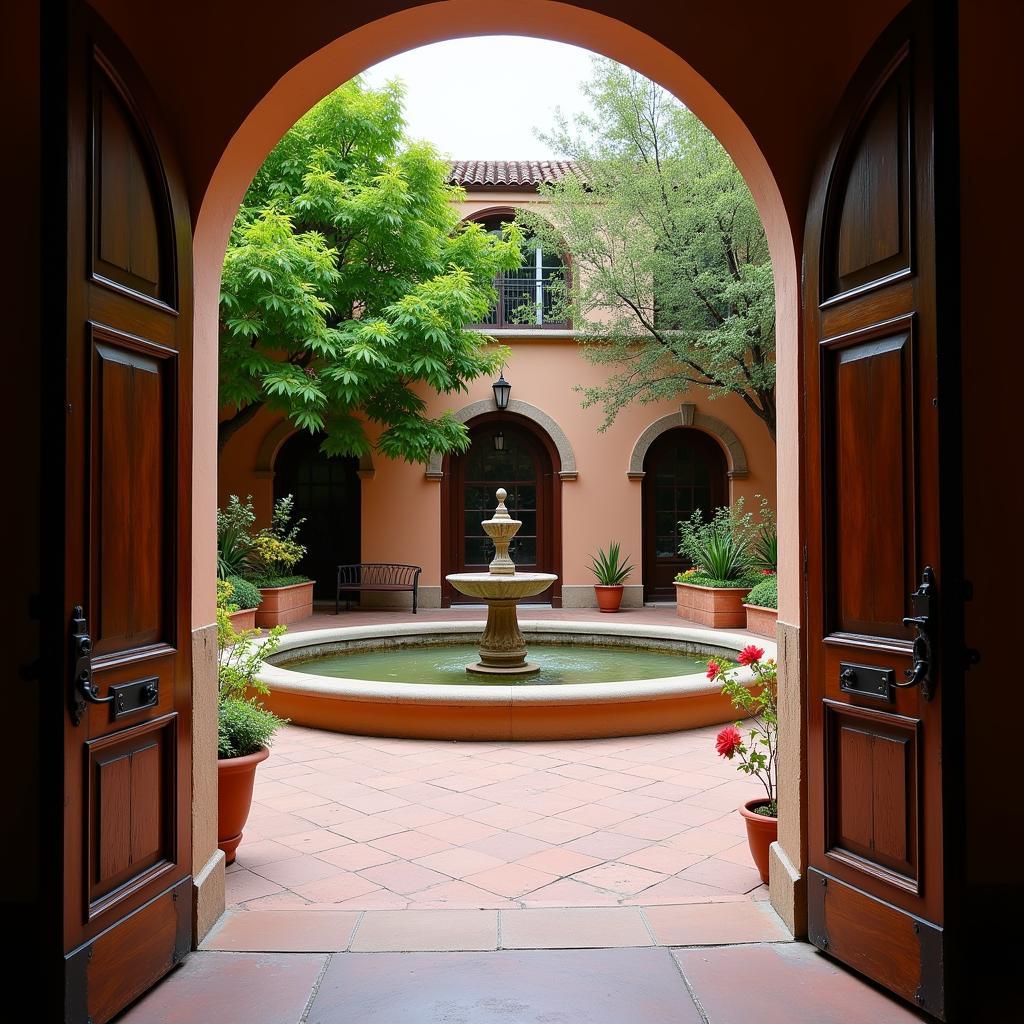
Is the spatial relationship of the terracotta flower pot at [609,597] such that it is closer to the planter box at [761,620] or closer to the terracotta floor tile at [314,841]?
the planter box at [761,620]

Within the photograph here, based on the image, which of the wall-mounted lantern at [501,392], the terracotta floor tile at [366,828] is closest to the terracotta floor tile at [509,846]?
the terracotta floor tile at [366,828]

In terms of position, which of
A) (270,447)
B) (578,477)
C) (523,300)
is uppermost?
(523,300)

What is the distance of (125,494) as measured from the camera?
112 inches

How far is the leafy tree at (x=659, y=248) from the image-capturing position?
1254cm

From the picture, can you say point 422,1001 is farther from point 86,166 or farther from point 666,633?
point 666,633

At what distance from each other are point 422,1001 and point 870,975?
1.44m

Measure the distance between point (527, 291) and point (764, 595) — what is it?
713 centimetres

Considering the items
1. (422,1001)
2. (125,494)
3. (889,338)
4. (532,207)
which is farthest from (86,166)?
(532,207)

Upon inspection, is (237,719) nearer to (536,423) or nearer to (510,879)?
(510,879)

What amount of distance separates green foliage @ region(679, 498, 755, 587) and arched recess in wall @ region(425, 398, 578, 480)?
231 centimetres

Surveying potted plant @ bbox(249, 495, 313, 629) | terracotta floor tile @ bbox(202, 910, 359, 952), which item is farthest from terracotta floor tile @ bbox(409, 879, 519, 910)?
potted plant @ bbox(249, 495, 313, 629)

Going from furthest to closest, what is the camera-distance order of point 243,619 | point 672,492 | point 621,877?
point 672,492 < point 243,619 < point 621,877

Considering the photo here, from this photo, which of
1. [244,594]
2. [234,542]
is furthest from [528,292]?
[244,594]

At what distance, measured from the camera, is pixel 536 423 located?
15.1 meters
